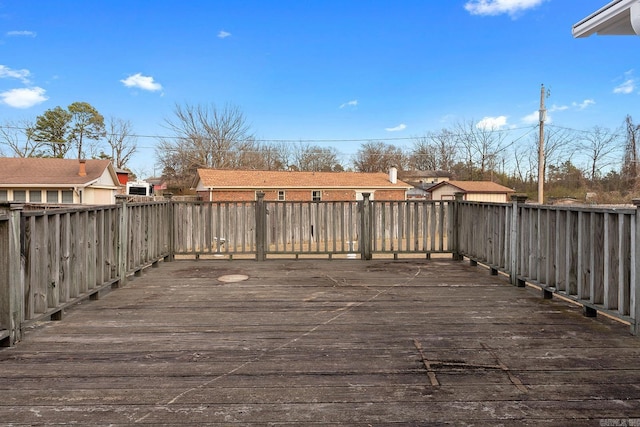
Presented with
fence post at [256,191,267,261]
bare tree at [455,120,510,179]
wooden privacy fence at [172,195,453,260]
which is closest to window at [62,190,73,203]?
wooden privacy fence at [172,195,453,260]

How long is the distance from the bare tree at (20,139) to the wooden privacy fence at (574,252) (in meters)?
36.5

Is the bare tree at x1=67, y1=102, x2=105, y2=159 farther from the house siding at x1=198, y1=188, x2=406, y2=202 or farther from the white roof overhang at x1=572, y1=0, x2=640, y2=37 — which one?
the white roof overhang at x1=572, y1=0, x2=640, y2=37

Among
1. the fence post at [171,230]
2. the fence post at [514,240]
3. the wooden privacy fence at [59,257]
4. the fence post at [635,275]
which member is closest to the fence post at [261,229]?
the fence post at [171,230]

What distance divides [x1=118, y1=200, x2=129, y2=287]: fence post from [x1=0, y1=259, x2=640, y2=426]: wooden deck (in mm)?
368

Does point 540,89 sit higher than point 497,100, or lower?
lower

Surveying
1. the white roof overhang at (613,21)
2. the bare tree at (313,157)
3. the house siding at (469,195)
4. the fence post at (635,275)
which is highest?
the bare tree at (313,157)

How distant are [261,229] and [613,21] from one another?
4.97 m

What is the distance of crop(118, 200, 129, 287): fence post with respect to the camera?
437cm

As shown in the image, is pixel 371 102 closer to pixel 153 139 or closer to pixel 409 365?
pixel 153 139

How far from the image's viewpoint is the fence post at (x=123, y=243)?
14.3 ft

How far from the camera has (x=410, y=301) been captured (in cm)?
383

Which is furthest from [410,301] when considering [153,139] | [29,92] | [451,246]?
[29,92]

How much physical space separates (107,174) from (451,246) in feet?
73.8

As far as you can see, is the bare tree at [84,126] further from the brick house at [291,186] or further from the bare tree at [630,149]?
the bare tree at [630,149]
